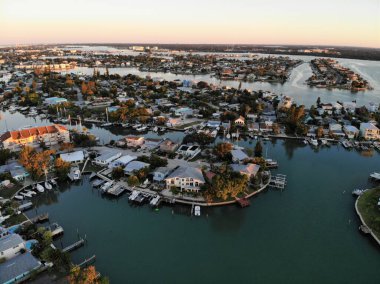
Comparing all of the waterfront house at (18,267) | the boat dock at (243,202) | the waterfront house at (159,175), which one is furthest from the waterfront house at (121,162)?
the waterfront house at (18,267)

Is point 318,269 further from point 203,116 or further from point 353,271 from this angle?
point 203,116

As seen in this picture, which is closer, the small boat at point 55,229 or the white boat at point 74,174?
the small boat at point 55,229

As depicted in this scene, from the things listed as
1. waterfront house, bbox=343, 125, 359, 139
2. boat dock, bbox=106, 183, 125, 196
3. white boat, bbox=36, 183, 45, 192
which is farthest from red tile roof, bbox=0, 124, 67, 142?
waterfront house, bbox=343, 125, 359, 139

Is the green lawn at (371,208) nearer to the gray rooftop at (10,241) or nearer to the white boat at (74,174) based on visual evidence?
the gray rooftop at (10,241)

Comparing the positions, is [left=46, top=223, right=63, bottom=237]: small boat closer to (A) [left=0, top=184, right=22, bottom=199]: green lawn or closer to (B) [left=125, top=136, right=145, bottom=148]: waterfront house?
(A) [left=0, top=184, right=22, bottom=199]: green lawn

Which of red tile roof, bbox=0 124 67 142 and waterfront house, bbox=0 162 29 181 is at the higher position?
red tile roof, bbox=0 124 67 142

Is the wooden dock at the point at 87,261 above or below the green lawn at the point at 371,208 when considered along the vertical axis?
below

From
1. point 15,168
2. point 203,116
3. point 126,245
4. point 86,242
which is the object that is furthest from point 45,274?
point 203,116
